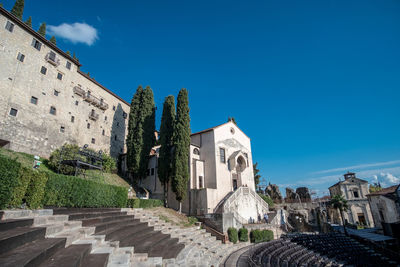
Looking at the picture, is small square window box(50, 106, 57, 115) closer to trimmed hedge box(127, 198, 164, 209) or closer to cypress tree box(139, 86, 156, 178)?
cypress tree box(139, 86, 156, 178)

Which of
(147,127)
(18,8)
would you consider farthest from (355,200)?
(18,8)

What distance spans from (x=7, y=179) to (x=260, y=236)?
791 inches

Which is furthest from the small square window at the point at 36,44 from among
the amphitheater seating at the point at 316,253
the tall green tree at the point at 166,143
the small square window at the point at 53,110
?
the amphitheater seating at the point at 316,253

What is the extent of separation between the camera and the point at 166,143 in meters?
22.8

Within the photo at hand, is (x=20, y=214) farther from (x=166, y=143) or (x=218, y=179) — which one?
(x=218, y=179)

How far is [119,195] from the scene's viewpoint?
13016mm

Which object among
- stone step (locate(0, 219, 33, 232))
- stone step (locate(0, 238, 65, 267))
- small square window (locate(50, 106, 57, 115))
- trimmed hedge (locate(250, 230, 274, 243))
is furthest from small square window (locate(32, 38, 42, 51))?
trimmed hedge (locate(250, 230, 274, 243))

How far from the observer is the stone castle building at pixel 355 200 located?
4231cm

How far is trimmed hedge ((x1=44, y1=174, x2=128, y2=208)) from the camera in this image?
859 cm

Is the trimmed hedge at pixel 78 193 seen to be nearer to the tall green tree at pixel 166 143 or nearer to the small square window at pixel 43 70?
the tall green tree at pixel 166 143

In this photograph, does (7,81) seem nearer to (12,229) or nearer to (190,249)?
(12,229)

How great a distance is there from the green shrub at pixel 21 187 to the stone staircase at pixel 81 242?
2.60 feet

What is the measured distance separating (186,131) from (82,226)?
15742mm

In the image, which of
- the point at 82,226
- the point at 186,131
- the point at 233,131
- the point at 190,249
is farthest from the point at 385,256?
the point at 82,226
